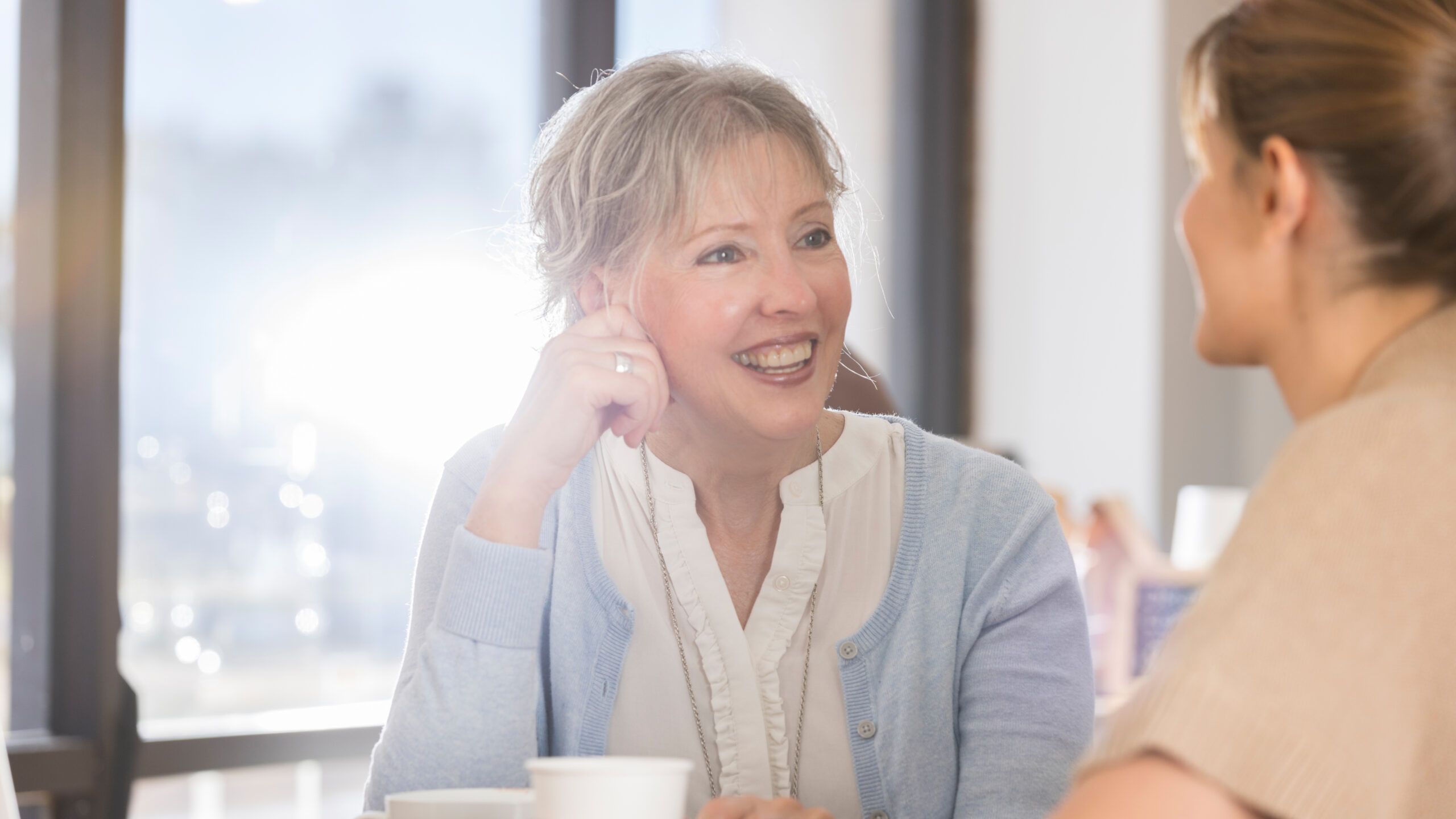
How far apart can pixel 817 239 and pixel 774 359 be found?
141 millimetres

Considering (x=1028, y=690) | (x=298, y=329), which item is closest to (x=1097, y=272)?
(x=298, y=329)

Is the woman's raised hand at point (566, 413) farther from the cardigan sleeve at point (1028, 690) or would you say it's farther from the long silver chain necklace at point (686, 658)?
the cardigan sleeve at point (1028, 690)

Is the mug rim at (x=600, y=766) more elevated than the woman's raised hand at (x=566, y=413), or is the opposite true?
the woman's raised hand at (x=566, y=413)

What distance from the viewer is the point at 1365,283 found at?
0.77m

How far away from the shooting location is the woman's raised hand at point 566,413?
117cm

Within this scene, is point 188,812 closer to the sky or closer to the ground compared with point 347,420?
closer to the ground

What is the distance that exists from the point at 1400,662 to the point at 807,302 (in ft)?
2.60

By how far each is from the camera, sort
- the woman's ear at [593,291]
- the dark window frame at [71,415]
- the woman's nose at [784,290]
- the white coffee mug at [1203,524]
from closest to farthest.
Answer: the woman's nose at [784,290]
the woman's ear at [593,291]
the dark window frame at [71,415]
the white coffee mug at [1203,524]

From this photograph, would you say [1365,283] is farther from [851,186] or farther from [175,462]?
[175,462]

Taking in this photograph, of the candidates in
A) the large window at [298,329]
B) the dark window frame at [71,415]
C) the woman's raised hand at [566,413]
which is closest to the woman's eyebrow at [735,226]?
the woman's raised hand at [566,413]

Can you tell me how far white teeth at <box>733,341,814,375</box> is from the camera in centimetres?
138

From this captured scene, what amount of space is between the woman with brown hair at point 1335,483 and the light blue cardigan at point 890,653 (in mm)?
480

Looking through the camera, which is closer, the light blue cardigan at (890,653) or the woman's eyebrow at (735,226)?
the light blue cardigan at (890,653)

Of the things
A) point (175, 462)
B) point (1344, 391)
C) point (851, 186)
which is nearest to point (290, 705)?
point (175, 462)
